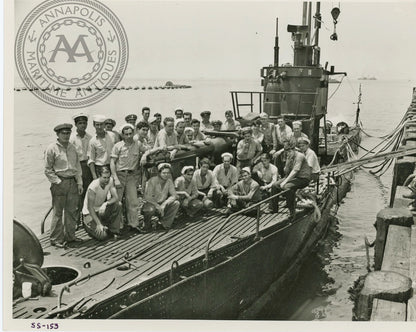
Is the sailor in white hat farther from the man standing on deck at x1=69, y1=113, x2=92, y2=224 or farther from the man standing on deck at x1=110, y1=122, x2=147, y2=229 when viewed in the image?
the man standing on deck at x1=69, y1=113, x2=92, y2=224

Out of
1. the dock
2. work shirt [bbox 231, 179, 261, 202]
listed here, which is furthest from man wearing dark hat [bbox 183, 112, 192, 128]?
the dock

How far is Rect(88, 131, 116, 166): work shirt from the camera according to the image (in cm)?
772

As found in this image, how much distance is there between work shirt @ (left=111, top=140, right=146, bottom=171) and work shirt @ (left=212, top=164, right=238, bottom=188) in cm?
188

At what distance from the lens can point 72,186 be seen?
729 centimetres

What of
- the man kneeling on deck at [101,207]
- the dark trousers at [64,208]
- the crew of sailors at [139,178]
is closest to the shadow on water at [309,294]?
the crew of sailors at [139,178]

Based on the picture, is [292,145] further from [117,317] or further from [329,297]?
[117,317]

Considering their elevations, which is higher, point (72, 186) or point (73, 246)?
point (72, 186)

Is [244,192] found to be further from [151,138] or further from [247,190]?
[151,138]

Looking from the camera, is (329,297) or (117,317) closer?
(117,317)

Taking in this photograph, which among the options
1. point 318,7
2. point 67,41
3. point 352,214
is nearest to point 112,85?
point 67,41

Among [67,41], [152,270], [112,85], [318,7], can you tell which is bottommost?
[152,270]

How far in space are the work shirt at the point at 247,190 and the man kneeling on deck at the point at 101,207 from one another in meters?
2.41

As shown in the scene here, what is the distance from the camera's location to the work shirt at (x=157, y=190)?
8062 mm

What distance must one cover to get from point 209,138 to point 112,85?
3341 mm
